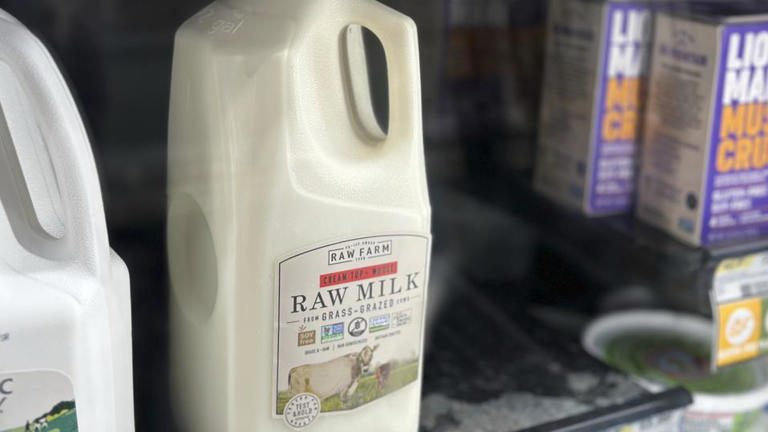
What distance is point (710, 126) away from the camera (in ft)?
3.59

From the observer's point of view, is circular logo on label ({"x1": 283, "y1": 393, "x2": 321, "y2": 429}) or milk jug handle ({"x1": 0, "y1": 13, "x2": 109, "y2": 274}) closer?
milk jug handle ({"x1": 0, "y1": 13, "x2": 109, "y2": 274})

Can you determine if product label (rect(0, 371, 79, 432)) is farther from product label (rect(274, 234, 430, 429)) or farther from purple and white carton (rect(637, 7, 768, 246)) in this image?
purple and white carton (rect(637, 7, 768, 246))

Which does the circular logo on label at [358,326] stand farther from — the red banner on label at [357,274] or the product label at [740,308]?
the product label at [740,308]

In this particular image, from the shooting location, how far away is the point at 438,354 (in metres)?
1.23

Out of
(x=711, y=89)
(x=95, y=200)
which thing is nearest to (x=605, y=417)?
(x=711, y=89)

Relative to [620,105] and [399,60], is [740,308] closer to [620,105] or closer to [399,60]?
[620,105]

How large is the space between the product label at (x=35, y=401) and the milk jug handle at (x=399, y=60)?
0.38 m

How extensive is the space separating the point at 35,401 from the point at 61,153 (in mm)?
213

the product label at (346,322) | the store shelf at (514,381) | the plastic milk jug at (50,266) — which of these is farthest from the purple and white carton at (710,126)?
the plastic milk jug at (50,266)

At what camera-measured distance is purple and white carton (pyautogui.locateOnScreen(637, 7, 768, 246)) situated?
1079 millimetres

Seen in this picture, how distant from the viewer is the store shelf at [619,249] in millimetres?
1158

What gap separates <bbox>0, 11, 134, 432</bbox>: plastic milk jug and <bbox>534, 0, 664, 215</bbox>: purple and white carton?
711mm

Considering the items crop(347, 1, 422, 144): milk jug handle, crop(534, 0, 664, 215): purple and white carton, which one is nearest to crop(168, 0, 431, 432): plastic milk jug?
crop(347, 1, 422, 144): milk jug handle

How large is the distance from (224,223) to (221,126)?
92 mm
